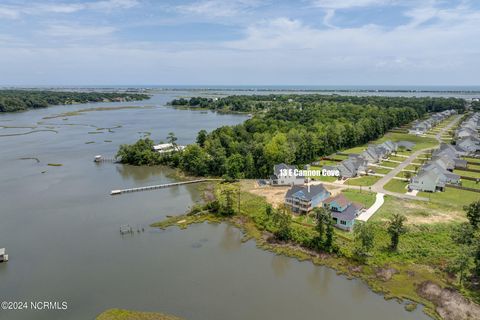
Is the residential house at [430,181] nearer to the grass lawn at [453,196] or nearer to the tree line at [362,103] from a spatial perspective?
the grass lawn at [453,196]

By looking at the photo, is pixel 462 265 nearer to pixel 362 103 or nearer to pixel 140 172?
pixel 140 172

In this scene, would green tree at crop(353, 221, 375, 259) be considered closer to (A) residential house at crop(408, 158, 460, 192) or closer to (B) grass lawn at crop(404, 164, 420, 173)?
(A) residential house at crop(408, 158, 460, 192)

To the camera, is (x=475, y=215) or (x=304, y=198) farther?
(x=304, y=198)

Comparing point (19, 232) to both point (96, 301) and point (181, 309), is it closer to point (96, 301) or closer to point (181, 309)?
point (96, 301)

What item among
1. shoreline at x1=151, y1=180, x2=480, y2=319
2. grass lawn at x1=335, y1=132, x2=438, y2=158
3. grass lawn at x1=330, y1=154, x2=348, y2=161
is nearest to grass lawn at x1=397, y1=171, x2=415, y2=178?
grass lawn at x1=330, y1=154, x2=348, y2=161

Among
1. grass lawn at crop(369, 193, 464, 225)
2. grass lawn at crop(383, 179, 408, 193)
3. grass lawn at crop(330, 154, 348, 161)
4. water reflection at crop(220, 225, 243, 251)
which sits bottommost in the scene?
water reflection at crop(220, 225, 243, 251)

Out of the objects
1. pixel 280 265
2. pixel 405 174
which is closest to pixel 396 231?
pixel 280 265

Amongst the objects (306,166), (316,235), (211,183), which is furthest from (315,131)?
(316,235)

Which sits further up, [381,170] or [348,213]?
[348,213]
